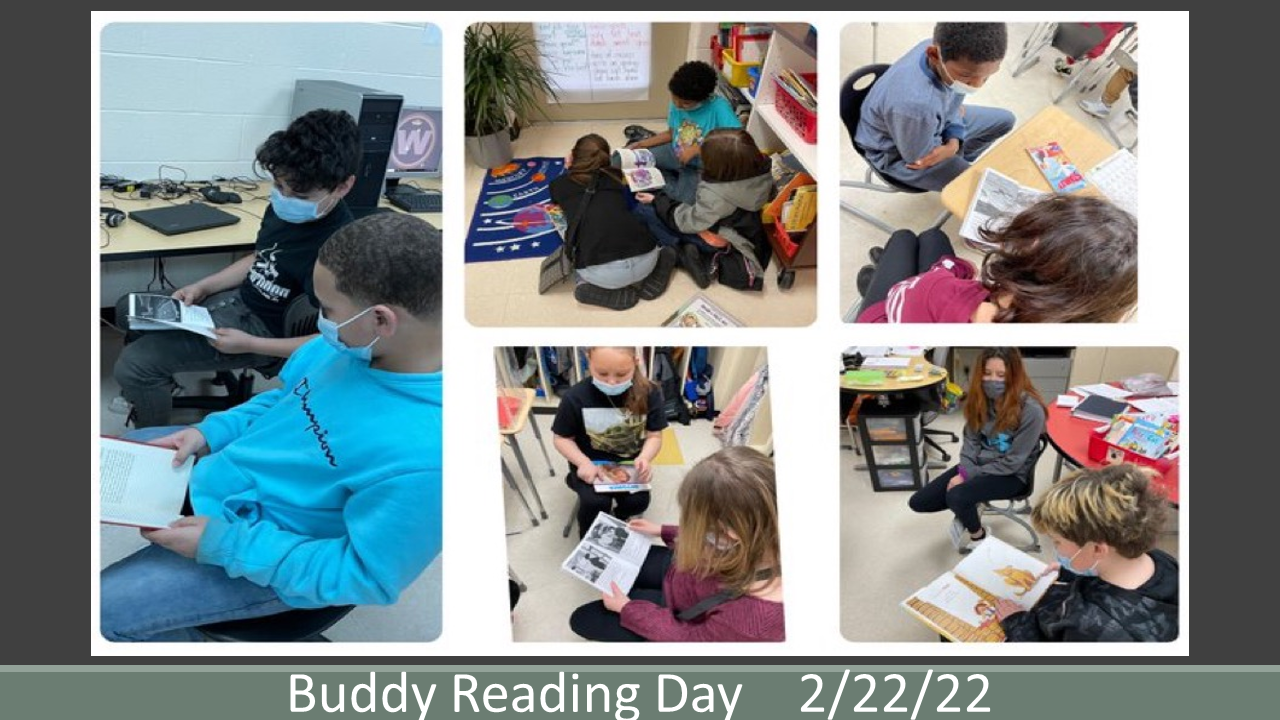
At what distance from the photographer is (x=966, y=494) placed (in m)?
2.05

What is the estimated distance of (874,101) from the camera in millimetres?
2713

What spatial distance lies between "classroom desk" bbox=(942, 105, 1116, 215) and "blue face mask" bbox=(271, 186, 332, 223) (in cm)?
170

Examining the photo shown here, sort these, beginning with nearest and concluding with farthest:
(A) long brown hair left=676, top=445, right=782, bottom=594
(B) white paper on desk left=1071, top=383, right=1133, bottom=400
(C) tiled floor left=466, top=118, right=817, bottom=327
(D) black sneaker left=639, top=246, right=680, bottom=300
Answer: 1. (B) white paper on desk left=1071, top=383, right=1133, bottom=400
2. (A) long brown hair left=676, top=445, right=782, bottom=594
3. (C) tiled floor left=466, top=118, right=817, bottom=327
4. (D) black sneaker left=639, top=246, right=680, bottom=300

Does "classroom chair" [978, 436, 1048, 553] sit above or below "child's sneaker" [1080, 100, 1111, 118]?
below

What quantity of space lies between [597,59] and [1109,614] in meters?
1.73

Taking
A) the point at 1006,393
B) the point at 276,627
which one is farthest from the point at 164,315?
the point at 1006,393

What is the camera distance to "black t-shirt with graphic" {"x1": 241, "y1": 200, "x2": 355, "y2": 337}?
7.66 ft

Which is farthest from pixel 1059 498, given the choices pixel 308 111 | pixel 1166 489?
pixel 308 111

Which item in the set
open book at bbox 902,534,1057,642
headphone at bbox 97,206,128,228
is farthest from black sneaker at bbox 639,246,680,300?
headphone at bbox 97,206,128,228

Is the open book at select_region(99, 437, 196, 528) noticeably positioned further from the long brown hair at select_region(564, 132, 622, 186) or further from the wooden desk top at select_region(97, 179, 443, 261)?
the long brown hair at select_region(564, 132, 622, 186)

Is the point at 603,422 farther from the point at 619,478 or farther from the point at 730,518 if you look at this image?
the point at 730,518

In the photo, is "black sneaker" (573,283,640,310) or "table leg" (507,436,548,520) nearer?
"table leg" (507,436,548,520)

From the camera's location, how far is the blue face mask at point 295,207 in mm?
2307

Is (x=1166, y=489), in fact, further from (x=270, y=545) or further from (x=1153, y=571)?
(x=270, y=545)
